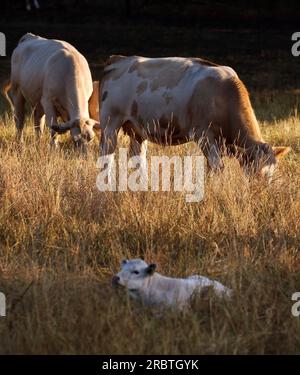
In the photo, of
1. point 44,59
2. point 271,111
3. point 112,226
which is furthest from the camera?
point 271,111

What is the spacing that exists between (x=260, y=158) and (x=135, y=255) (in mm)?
2361

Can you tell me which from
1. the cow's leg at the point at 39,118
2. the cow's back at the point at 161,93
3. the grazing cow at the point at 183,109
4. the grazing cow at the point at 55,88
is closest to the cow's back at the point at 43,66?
the grazing cow at the point at 55,88

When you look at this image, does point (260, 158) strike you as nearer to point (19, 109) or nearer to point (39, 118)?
point (39, 118)

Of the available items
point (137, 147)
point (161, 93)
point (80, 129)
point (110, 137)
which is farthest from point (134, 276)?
point (80, 129)

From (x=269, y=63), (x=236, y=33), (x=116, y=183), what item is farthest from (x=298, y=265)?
(x=236, y=33)

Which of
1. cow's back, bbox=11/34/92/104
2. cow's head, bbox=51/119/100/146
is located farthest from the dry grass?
cow's back, bbox=11/34/92/104

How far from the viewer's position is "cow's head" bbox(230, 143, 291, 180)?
Answer: 28.0 feet

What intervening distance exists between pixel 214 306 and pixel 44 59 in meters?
7.49

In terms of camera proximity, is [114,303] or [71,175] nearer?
[114,303]

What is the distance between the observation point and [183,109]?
31.5 ft

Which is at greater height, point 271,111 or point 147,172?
point 147,172

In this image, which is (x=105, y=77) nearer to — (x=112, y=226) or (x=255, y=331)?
(x=112, y=226)

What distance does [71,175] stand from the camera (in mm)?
8391

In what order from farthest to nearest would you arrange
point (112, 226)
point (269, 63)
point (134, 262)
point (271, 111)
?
point (269, 63) → point (271, 111) → point (112, 226) → point (134, 262)
